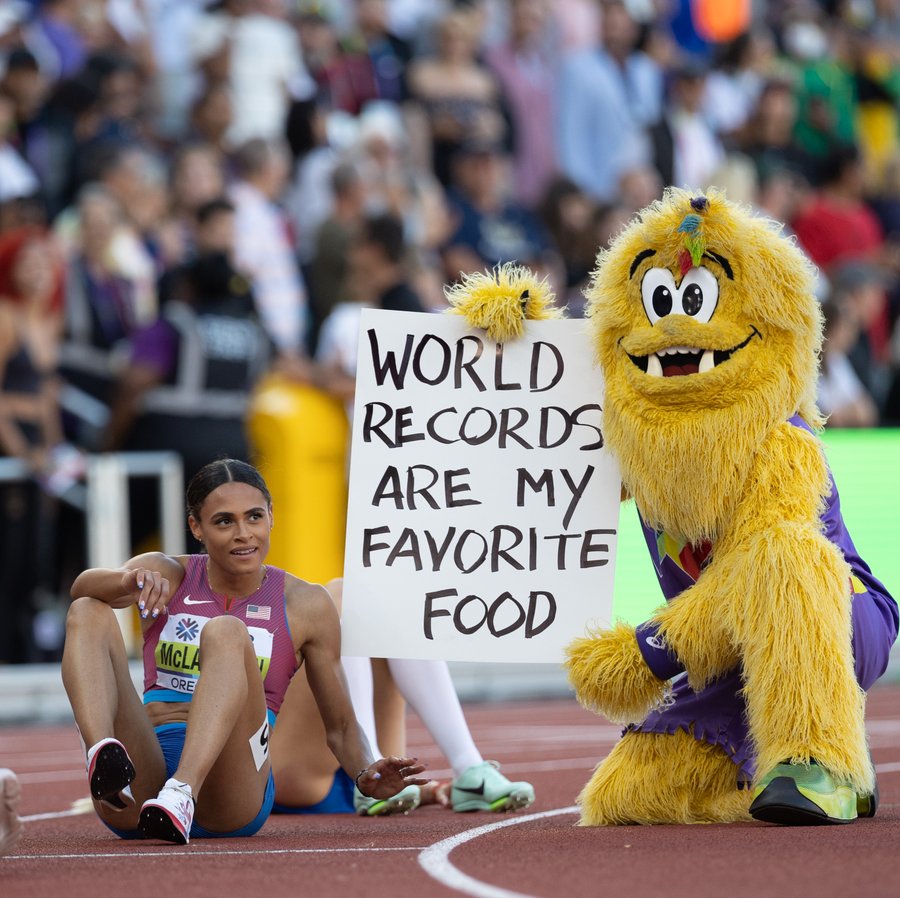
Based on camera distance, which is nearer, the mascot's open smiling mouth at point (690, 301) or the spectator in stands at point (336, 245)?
the mascot's open smiling mouth at point (690, 301)

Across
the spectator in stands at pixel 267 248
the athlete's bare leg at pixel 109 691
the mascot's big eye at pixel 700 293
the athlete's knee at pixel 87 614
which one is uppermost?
the spectator in stands at pixel 267 248

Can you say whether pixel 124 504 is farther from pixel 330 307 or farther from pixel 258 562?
pixel 258 562

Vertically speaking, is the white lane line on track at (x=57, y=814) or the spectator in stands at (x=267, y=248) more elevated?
the spectator in stands at (x=267, y=248)

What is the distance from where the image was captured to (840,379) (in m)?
13.1

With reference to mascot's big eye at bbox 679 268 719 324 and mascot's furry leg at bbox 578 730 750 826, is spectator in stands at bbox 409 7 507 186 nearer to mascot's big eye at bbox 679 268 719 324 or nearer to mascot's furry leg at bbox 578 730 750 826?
mascot's big eye at bbox 679 268 719 324

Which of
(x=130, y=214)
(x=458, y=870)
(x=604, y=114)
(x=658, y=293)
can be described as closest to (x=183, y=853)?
(x=458, y=870)

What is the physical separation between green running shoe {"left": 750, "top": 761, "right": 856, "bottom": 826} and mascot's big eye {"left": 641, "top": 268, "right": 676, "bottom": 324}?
1401 mm

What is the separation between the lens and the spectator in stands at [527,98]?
14891 millimetres

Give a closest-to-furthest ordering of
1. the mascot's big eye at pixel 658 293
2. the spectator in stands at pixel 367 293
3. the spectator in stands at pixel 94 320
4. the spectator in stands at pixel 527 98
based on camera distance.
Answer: the mascot's big eye at pixel 658 293 → the spectator in stands at pixel 367 293 → the spectator in stands at pixel 94 320 → the spectator in stands at pixel 527 98

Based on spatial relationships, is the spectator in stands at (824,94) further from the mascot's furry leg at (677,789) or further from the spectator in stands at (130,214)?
the mascot's furry leg at (677,789)

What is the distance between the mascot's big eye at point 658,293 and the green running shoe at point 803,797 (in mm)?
1401

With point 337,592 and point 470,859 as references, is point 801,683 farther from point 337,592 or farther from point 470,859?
point 337,592

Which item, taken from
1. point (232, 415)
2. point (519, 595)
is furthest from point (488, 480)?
point (232, 415)

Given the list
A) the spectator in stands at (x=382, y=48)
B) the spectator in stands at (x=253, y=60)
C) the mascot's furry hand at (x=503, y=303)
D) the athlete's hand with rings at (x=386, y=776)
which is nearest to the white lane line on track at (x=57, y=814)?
the athlete's hand with rings at (x=386, y=776)
